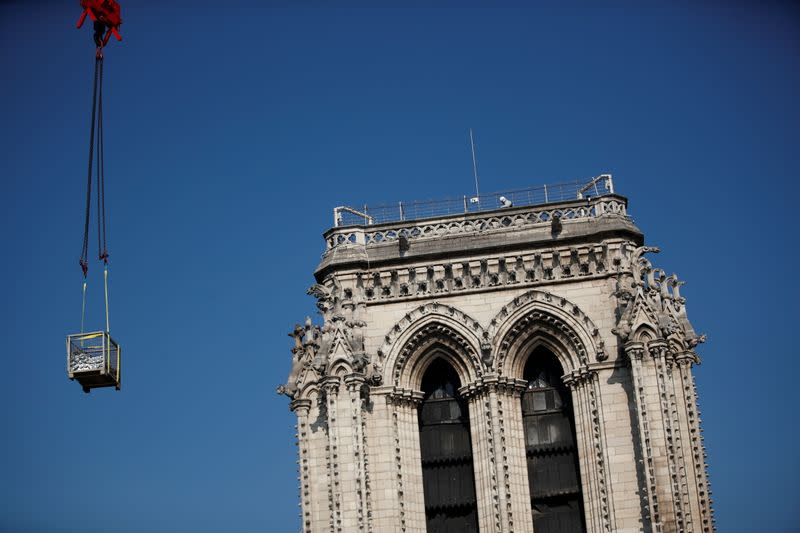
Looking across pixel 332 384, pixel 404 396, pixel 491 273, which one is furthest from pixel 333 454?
pixel 491 273

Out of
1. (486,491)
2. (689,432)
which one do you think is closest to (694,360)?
(689,432)

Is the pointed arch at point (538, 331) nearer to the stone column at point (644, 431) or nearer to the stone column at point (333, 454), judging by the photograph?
the stone column at point (644, 431)

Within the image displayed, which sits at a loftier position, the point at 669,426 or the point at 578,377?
the point at 578,377

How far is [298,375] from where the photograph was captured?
2046 inches

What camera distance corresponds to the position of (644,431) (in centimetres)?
4934

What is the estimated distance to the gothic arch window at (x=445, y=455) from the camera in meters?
51.2

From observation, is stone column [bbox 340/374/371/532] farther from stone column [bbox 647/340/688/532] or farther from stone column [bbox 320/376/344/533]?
stone column [bbox 647/340/688/532]

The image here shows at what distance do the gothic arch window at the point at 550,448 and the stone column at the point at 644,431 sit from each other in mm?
2297

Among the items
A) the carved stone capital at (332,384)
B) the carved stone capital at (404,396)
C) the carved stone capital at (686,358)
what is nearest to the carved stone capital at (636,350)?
the carved stone capital at (686,358)

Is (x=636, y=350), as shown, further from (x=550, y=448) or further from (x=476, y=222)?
(x=476, y=222)

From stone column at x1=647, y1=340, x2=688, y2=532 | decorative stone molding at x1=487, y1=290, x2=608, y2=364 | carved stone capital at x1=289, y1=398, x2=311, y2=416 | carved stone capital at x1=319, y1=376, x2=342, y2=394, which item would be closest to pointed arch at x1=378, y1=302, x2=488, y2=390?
decorative stone molding at x1=487, y1=290, x2=608, y2=364

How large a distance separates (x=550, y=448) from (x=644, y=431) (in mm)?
3044

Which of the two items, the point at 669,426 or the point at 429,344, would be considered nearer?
the point at 669,426

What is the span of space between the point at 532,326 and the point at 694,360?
4.13 metres
